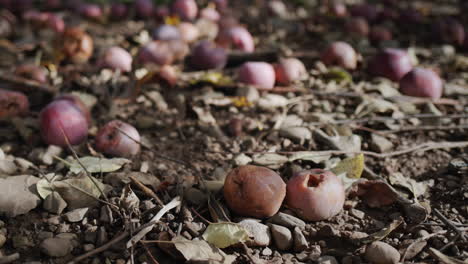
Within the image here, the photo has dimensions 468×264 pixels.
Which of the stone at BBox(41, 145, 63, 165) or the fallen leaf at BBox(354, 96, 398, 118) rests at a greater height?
the fallen leaf at BBox(354, 96, 398, 118)

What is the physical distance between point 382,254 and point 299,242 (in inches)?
11.1

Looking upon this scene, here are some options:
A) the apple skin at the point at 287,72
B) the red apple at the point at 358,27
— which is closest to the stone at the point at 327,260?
the apple skin at the point at 287,72

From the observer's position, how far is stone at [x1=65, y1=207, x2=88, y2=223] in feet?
5.56

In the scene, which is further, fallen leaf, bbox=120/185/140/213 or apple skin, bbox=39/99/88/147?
apple skin, bbox=39/99/88/147

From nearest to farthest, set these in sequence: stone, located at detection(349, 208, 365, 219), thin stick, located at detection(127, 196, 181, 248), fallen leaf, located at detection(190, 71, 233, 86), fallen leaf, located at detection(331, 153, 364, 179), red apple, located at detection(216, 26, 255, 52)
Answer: thin stick, located at detection(127, 196, 181, 248) → stone, located at detection(349, 208, 365, 219) → fallen leaf, located at detection(331, 153, 364, 179) → fallen leaf, located at detection(190, 71, 233, 86) → red apple, located at detection(216, 26, 255, 52)

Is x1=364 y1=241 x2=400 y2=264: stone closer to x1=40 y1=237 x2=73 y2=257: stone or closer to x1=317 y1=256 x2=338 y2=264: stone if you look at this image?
x1=317 y1=256 x2=338 y2=264: stone

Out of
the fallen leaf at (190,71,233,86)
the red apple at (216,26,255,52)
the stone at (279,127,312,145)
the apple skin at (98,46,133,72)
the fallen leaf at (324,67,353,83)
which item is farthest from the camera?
the red apple at (216,26,255,52)

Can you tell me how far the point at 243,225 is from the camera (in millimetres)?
1654

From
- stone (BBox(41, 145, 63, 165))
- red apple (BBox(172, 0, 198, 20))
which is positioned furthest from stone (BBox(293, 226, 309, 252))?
red apple (BBox(172, 0, 198, 20))

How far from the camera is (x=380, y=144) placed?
7.20 ft

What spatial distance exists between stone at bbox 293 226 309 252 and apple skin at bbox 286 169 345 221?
0.11 meters

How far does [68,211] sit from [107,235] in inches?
9.3

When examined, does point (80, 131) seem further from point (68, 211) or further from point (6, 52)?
point (6, 52)

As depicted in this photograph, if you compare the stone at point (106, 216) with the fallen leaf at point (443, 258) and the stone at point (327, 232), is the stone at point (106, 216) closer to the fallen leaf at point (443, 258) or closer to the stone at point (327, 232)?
the stone at point (327, 232)
